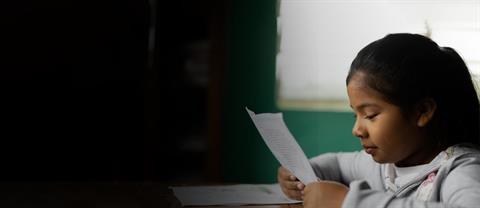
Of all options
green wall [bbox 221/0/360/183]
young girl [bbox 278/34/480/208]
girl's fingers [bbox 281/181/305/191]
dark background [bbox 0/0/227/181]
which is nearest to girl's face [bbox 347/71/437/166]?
young girl [bbox 278/34/480/208]

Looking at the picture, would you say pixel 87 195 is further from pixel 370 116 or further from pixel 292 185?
pixel 370 116

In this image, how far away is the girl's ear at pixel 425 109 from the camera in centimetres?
72

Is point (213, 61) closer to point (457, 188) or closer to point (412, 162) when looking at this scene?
point (412, 162)

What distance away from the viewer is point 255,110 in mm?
1027

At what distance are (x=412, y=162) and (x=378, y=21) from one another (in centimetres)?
31

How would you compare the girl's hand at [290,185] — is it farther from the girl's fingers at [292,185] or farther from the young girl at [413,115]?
the young girl at [413,115]

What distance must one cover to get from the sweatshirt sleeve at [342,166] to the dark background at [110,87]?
31 cm

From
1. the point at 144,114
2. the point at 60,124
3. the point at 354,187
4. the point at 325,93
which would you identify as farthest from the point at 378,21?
the point at 60,124

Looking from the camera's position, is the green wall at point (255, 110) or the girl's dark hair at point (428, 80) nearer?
the girl's dark hair at point (428, 80)

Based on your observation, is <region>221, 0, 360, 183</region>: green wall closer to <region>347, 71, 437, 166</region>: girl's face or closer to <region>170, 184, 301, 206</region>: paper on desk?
<region>170, 184, 301, 206</region>: paper on desk

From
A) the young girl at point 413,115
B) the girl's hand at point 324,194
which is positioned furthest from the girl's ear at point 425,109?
the girl's hand at point 324,194

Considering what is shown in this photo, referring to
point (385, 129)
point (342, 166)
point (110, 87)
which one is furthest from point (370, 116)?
point (110, 87)

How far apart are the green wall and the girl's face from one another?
0.83 feet

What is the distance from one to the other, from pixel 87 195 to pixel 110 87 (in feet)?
1.41
